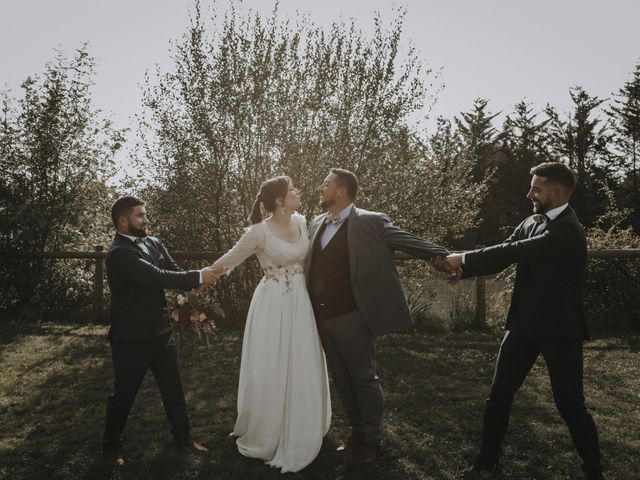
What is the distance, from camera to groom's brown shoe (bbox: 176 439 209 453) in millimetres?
4398

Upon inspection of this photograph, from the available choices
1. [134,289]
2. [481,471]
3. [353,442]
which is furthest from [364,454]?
[134,289]

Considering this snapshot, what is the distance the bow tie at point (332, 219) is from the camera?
4.46 m

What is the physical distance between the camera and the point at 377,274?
Answer: 4230 mm

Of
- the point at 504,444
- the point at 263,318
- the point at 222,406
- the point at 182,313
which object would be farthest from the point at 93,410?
the point at 504,444

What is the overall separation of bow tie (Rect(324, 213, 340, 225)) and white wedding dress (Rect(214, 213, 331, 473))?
31 cm

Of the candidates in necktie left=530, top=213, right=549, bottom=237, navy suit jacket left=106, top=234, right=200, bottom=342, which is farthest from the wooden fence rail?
necktie left=530, top=213, right=549, bottom=237

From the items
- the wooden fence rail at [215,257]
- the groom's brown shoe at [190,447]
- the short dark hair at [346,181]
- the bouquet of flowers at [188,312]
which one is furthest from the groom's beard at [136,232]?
the wooden fence rail at [215,257]

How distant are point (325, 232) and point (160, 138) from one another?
605 centimetres

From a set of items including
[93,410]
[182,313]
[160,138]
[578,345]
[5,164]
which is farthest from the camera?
[5,164]

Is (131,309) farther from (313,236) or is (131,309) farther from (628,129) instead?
(628,129)

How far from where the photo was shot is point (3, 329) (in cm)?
991

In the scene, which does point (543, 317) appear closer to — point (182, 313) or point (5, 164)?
point (182, 313)

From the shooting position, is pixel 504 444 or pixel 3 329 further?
pixel 3 329

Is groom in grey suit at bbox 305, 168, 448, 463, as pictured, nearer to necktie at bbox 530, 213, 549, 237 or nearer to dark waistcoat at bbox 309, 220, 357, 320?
dark waistcoat at bbox 309, 220, 357, 320
